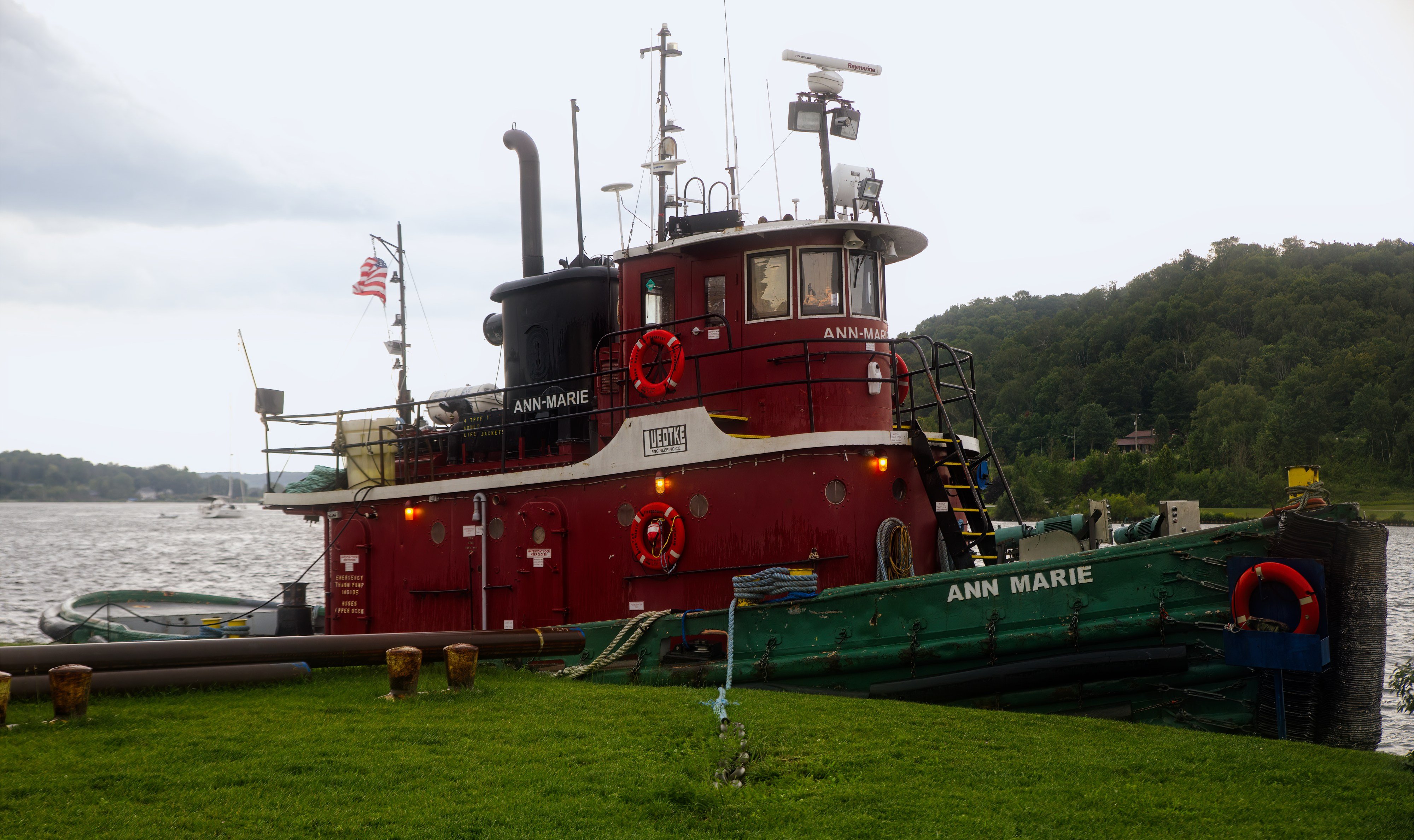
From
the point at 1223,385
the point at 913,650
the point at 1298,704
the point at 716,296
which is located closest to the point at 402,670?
the point at 913,650

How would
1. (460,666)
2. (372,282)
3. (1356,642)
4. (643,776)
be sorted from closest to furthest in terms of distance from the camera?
1. (643,776)
2. (1356,642)
3. (460,666)
4. (372,282)

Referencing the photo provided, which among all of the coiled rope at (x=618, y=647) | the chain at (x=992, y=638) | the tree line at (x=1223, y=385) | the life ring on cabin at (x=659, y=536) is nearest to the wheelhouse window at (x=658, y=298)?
the life ring on cabin at (x=659, y=536)

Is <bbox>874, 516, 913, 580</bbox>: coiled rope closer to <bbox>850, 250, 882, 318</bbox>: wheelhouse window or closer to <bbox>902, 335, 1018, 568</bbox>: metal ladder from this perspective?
<bbox>902, 335, 1018, 568</bbox>: metal ladder

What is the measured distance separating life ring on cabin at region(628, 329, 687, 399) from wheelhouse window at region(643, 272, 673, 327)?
18.5 inches

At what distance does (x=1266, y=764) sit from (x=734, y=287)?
22.8ft

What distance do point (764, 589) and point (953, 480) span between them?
323 centimetres

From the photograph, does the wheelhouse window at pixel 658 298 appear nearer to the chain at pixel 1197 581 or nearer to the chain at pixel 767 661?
the chain at pixel 767 661

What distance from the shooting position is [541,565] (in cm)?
1221

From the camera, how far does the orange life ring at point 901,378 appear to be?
1187 centimetres

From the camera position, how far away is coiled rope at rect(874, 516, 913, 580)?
10133 mm

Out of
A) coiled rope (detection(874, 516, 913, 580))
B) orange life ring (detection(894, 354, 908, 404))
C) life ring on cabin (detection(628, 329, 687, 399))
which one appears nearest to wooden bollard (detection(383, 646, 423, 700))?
life ring on cabin (detection(628, 329, 687, 399))

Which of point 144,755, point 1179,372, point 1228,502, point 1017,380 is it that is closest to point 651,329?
point 144,755

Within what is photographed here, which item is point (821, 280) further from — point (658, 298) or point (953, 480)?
point (953, 480)

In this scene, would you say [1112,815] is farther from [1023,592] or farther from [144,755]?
[144,755]
